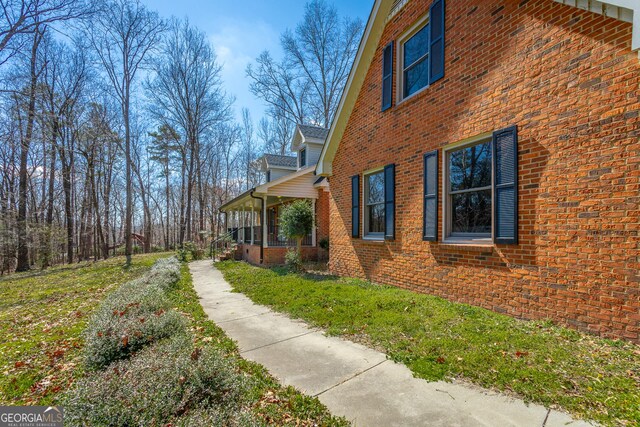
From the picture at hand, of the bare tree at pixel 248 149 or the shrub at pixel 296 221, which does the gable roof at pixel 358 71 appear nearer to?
the shrub at pixel 296 221

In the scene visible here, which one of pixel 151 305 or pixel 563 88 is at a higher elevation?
pixel 563 88

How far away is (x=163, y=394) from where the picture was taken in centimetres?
209

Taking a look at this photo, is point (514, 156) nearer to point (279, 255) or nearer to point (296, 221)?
point (296, 221)

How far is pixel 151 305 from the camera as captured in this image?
15.2ft

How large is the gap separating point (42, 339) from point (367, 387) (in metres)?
5.08

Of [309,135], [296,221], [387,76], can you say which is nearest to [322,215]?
[296,221]

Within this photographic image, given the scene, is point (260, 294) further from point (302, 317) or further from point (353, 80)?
point (353, 80)

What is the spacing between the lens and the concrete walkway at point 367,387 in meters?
2.14

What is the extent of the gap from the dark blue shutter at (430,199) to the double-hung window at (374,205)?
4.99 ft

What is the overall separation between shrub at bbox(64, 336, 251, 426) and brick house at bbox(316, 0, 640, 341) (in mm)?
4001

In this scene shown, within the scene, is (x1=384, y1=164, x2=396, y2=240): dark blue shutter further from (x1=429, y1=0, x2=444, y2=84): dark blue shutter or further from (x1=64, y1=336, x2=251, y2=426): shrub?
(x1=64, y1=336, x2=251, y2=426): shrub

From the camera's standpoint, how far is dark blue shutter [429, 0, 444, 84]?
5402 millimetres

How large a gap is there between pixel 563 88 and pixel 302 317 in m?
5.07

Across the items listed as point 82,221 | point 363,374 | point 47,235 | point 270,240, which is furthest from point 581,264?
point 82,221
